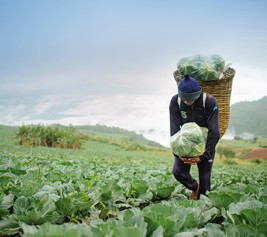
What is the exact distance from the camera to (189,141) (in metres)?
3.98

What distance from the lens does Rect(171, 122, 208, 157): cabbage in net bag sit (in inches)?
157

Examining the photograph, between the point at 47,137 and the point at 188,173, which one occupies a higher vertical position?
the point at 47,137

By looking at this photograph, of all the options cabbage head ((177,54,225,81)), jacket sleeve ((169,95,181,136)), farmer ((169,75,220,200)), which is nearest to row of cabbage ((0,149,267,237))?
farmer ((169,75,220,200))

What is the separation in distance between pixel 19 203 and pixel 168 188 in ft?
6.59

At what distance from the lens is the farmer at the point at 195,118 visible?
13.2 feet

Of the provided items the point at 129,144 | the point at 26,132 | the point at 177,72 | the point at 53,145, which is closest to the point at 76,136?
the point at 53,145

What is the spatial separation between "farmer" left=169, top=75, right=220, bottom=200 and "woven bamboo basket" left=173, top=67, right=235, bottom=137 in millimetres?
371

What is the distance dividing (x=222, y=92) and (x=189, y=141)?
0.97 m

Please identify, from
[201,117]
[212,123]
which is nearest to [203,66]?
[201,117]

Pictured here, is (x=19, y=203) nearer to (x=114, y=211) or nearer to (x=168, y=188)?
(x=114, y=211)

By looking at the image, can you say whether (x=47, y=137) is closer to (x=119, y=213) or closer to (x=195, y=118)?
(x=195, y=118)

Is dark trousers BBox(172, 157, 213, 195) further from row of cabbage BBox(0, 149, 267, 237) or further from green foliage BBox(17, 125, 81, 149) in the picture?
green foliage BBox(17, 125, 81, 149)

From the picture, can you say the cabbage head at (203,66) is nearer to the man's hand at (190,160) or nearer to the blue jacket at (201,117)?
the blue jacket at (201,117)

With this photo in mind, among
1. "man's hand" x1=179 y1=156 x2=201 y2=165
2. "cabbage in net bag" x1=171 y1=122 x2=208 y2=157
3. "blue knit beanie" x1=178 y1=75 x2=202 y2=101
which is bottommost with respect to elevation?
"man's hand" x1=179 y1=156 x2=201 y2=165
